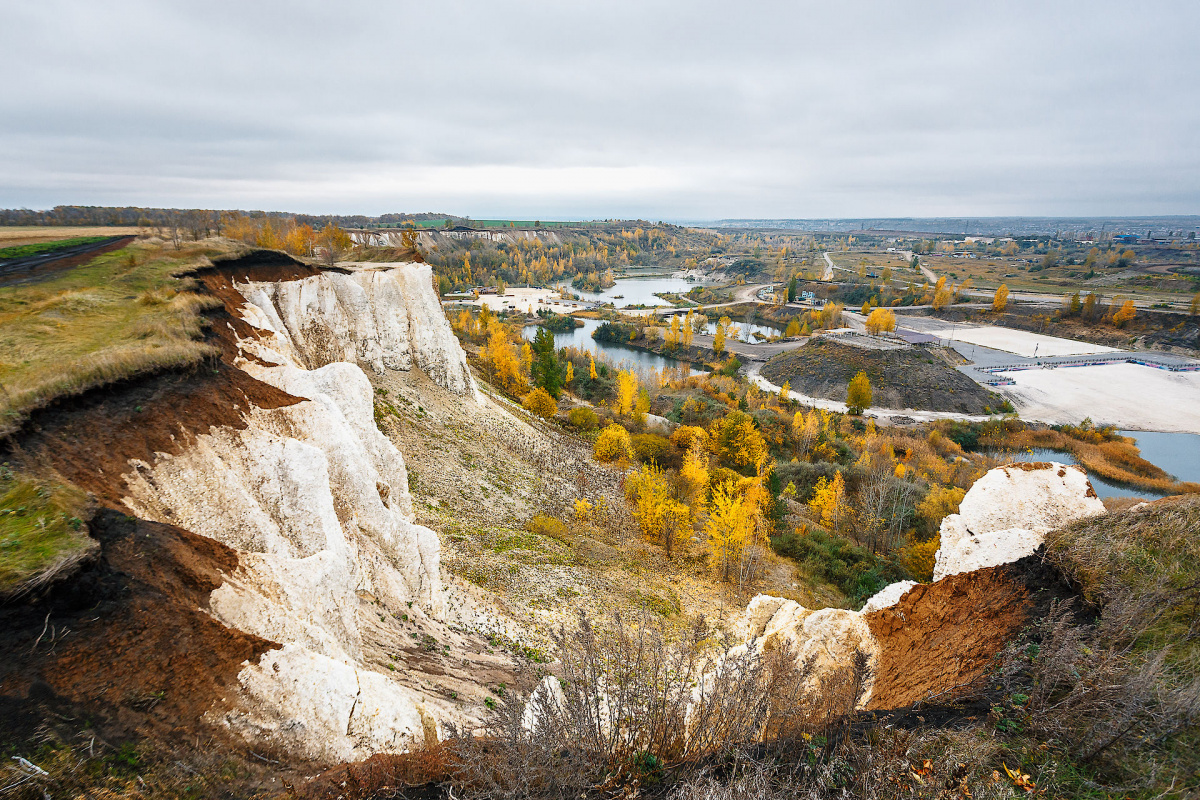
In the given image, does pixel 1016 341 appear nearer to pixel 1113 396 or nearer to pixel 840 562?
pixel 1113 396

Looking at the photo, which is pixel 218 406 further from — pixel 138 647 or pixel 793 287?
pixel 793 287

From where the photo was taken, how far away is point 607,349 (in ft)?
329

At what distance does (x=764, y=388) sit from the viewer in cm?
7275

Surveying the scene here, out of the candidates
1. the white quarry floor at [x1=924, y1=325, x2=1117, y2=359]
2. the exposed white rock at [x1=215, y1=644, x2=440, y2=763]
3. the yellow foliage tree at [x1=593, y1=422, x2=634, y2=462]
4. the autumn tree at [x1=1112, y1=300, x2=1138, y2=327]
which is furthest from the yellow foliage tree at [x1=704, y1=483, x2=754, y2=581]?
the autumn tree at [x1=1112, y1=300, x2=1138, y2=327]

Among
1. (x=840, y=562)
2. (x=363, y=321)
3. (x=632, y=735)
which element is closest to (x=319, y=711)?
(x=632, y=735)

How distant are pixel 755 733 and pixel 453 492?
66.7 feet

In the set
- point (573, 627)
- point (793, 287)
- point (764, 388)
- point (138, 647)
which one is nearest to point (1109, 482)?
point (764, 388)

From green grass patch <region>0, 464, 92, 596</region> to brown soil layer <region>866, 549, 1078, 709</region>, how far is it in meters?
14.4

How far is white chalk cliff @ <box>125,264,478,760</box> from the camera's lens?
8312 mm

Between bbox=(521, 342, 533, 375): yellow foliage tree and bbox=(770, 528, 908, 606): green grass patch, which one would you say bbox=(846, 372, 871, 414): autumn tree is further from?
bbox=(521, 342, 533, 375): yellow foliage tree

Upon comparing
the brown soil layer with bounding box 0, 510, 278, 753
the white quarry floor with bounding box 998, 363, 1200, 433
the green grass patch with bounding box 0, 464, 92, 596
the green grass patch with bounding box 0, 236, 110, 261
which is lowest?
the white quarry floor with bounding box 998, 363, 1200, 433

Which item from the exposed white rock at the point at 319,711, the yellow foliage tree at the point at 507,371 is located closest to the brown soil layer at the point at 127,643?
the exposed white rock at the point at 319,711

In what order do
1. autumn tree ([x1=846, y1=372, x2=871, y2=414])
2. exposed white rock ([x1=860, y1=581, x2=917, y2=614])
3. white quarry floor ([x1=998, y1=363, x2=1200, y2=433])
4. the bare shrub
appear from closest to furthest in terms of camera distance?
the bare shrub < exposed white rock ([x1=860, y1=581, x2=917, y2=614]) < white quarry floor ([x1=998, y1=363, x2=1200, y2=433]) < autumn tree ([x1=846, y1=372, x2=871, y2=414])

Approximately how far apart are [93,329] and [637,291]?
160286 mm
